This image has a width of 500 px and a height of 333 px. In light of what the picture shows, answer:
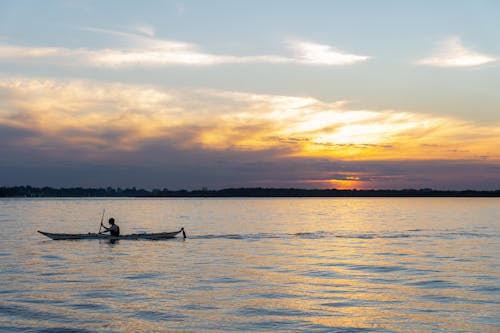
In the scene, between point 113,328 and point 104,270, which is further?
point 104,270

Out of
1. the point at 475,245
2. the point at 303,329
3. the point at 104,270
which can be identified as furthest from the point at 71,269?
the point at 475,245

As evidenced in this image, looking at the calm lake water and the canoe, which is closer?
the calm lake water

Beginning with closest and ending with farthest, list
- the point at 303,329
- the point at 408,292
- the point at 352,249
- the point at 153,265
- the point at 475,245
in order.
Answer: the point at 303,329
the point at 408,292
the point at 153,265
the point at 352,249
the point at 475,245

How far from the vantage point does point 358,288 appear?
2873 cm

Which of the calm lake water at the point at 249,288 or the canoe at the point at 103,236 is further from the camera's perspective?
the canoe at the point at 103,236

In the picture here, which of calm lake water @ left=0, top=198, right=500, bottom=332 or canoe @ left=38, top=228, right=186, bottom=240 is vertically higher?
canoe @ left=38, top=228, right=186, bottom=240

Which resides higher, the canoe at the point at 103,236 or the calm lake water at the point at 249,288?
the canoe at the point at 103,236

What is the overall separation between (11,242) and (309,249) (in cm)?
3028

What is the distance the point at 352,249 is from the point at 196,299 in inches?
1033

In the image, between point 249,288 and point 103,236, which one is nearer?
point 249,288

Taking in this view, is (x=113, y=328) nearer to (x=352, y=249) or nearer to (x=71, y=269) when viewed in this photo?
(x=71, y=269)

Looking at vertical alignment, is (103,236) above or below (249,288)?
above

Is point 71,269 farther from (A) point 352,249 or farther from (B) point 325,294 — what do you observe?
(A) point 352,249

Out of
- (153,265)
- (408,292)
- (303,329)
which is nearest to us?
(303,329)
